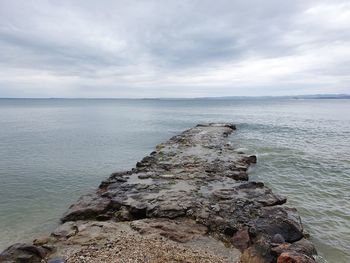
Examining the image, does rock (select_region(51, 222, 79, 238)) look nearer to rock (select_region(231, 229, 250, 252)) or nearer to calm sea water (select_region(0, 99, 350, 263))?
calm sea water (select_region(0, 99, 350, 263))

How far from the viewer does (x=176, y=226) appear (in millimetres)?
9711

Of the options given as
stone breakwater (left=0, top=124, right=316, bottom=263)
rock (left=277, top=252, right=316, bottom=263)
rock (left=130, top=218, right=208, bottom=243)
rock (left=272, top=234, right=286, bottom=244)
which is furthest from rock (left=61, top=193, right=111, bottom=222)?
rock (left=277, top=252, right=316, bottom=263)

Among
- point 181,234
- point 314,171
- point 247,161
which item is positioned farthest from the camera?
point 247,161

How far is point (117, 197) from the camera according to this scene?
12.6 m

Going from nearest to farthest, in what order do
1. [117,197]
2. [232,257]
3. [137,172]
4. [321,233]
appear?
1. [232,257]
2. [321,233]
3. [117,197]
4. [137,172]

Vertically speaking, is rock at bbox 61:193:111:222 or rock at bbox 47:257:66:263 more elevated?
rock at bbox 47:257:66:263

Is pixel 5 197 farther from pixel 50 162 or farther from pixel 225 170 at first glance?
pixel 225 170

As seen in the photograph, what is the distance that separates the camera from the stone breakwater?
759 cm

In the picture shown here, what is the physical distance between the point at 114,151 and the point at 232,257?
21.6 m

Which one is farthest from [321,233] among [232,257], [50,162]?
[50,162]

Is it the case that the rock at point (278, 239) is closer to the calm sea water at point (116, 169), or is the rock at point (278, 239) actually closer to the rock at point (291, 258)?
the rock at point (291, 258)

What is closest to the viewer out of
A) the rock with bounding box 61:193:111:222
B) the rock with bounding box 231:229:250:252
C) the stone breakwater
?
the stone breakwater

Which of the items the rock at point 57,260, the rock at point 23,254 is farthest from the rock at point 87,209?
the rock at point 57,260

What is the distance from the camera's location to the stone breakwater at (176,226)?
299 inches
